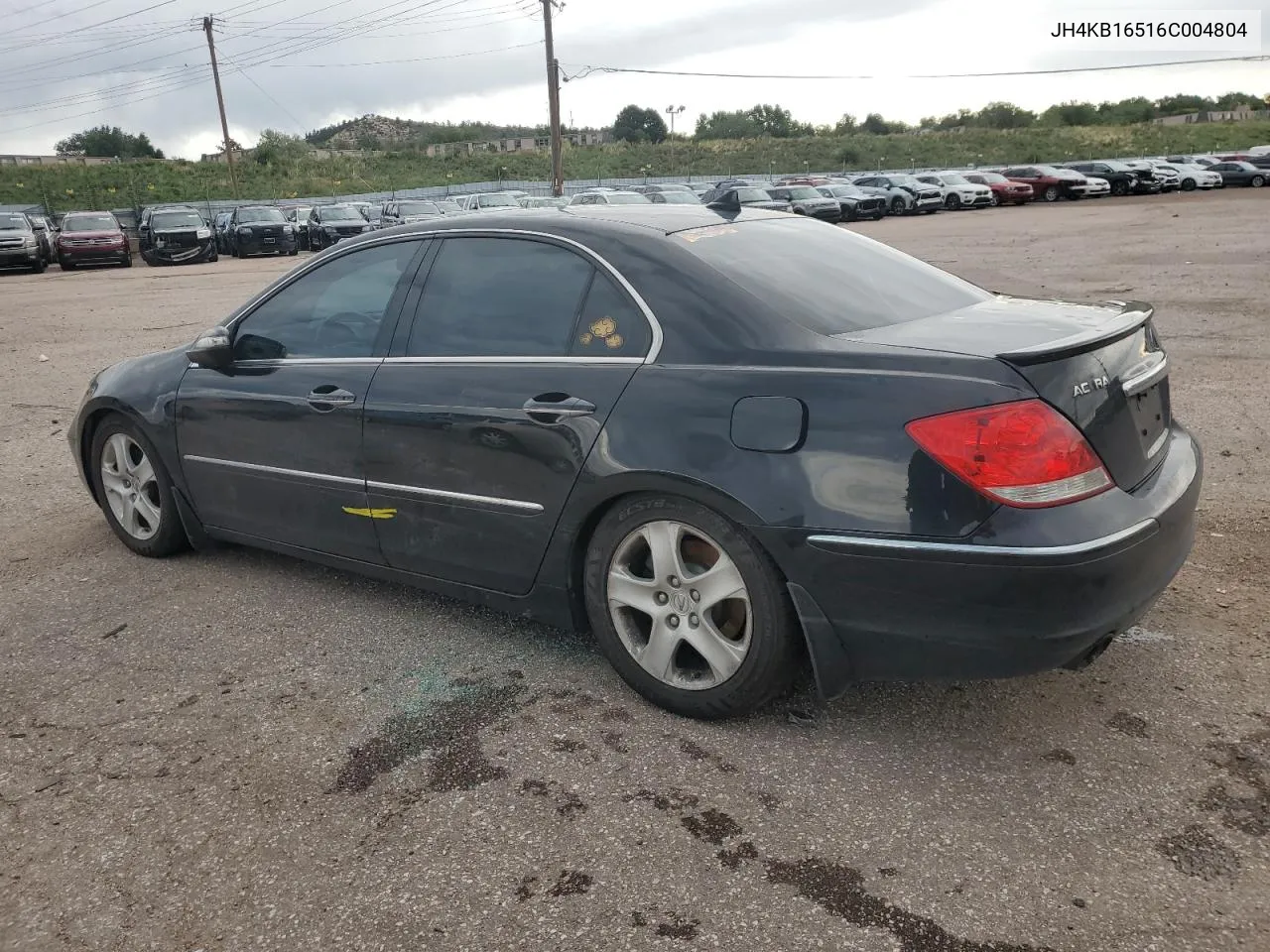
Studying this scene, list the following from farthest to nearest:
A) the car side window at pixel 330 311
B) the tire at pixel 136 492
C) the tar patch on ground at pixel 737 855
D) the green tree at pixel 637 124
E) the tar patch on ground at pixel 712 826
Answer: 1. the green tree at pixel 637 124
2. the tire at pixel 136 492
3. the car side window at pixel 330 311
4. the tar patch on ground at pixel 712 826
5. the tar patch on ground at pixel 737 855

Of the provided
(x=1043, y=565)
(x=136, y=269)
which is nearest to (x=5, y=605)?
(x=1043, y=565)

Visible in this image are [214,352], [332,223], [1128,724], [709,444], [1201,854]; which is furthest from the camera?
[332,223]

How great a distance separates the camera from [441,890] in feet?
8.23

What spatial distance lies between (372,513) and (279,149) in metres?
81.2

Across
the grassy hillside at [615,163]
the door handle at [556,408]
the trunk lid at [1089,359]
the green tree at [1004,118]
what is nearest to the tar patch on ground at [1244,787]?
the trunk lid at [1089,359]

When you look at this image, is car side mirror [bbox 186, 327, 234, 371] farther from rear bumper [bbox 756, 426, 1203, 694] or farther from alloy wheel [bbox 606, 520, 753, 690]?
rear bumper [bbox 756, 426, 1203, 694]

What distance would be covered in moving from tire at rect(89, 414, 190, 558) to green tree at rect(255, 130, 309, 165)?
232 ft

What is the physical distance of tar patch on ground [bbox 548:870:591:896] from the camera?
2.48m

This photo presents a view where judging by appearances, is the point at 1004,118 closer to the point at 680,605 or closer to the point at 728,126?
the point at 728,126

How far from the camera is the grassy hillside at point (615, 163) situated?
190 ft

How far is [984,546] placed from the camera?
2633 millimetres

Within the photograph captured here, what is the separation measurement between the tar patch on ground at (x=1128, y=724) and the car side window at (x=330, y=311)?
2.86m

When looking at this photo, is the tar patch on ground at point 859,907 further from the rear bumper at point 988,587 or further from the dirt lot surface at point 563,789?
the rear bumper at point 988,587

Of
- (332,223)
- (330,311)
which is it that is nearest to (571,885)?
(330,311)
